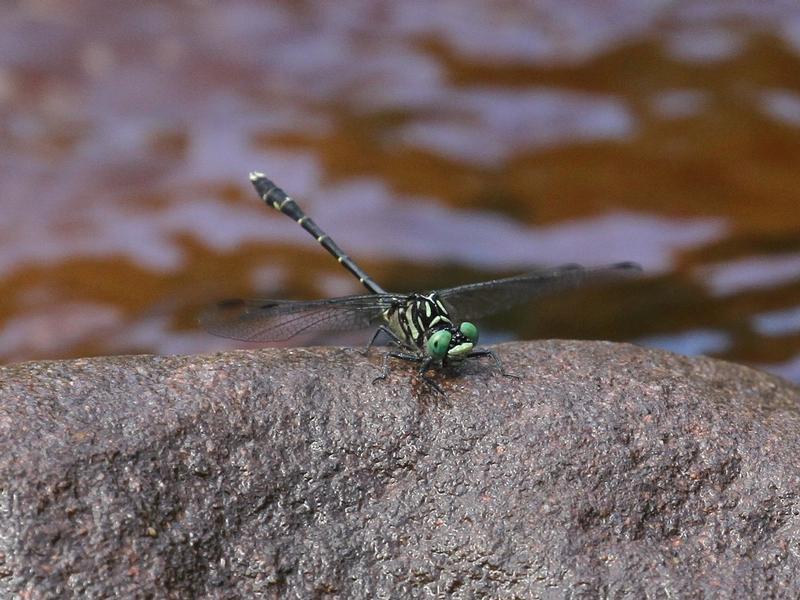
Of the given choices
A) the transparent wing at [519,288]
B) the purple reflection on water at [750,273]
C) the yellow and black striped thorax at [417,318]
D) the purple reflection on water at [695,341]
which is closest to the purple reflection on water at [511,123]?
the purple reflection on water at [750,273]

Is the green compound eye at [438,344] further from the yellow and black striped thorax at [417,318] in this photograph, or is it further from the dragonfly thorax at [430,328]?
the yellow and black striped thorax at [417,318]

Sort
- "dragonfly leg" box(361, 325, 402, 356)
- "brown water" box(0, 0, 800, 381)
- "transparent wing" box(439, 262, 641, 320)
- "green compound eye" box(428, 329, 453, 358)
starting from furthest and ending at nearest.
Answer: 1. "brown water" box(0, 0, 800, 381)
2. "transparent wing" box(439, 262, 641, 320)
3. "dragonfly leg" box(361, 325, 402, 356)
4. "green compound eye" box(428, 329, 453, 358)

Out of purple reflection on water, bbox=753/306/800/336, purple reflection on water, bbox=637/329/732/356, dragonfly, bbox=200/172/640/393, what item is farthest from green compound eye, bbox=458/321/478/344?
purple reflection on water, bbox=753/306/800/336

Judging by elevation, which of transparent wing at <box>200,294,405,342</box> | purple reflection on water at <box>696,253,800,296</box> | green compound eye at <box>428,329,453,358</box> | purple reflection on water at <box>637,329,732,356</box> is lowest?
green compound eye at <box>428,329,453,358</box>

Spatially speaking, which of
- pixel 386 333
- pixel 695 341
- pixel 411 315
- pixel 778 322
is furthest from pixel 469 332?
pixel 778 322

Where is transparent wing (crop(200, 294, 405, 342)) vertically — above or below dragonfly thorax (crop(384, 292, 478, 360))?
above

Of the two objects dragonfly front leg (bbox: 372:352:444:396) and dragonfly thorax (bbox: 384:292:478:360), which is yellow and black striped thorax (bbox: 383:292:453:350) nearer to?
dragonfly thorax (bbox: 384:292:478:360)
